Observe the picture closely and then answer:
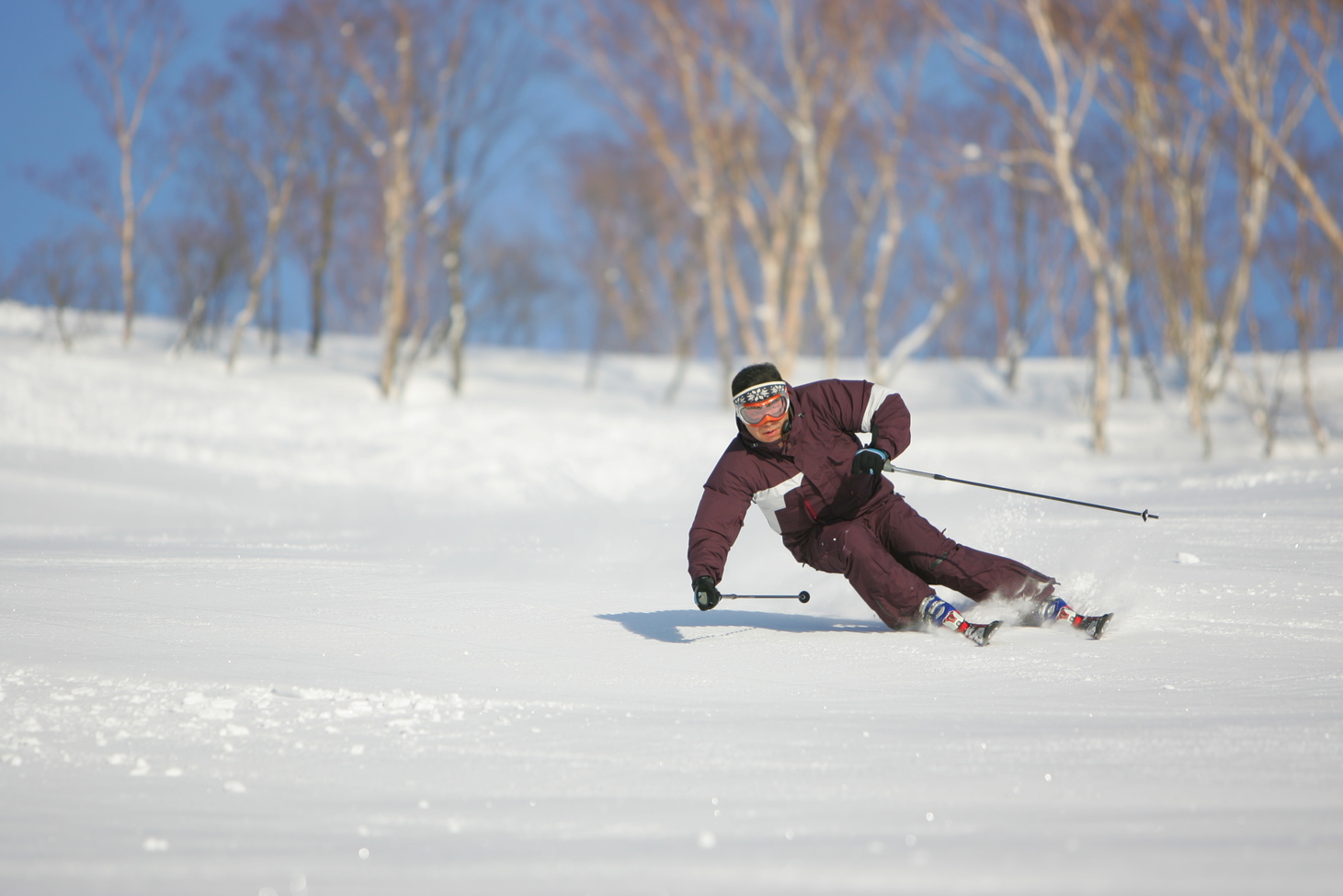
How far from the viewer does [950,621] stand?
3688 millimetres

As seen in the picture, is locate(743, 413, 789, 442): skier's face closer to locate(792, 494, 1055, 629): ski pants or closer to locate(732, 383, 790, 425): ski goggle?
locate(732, 383, 790, 425): ski goggle

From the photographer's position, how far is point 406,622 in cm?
407

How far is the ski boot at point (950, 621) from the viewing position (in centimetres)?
357

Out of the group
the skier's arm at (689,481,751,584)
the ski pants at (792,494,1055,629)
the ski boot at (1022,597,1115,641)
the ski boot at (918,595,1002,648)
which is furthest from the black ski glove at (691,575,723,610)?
the ski boot at (1022,597,1115,641)

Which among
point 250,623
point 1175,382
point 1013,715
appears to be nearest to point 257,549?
point 250,623

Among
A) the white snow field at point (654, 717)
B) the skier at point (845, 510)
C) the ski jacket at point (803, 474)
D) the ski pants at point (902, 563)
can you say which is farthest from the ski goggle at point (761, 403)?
the white snow field at point (654, 717)

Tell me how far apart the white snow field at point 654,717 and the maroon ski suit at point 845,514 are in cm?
21

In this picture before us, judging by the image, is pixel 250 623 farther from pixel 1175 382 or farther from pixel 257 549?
pixel 1175 382

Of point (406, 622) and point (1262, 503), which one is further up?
point (1262, 503)

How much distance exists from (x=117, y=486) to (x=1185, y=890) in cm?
1041

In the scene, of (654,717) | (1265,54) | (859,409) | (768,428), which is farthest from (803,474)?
(1265,54)

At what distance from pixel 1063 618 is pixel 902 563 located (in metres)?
0.60

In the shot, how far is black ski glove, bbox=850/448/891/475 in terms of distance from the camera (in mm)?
3666

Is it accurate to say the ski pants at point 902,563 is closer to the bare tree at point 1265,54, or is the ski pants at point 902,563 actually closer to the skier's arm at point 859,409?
the skier's arm at point 859,409
